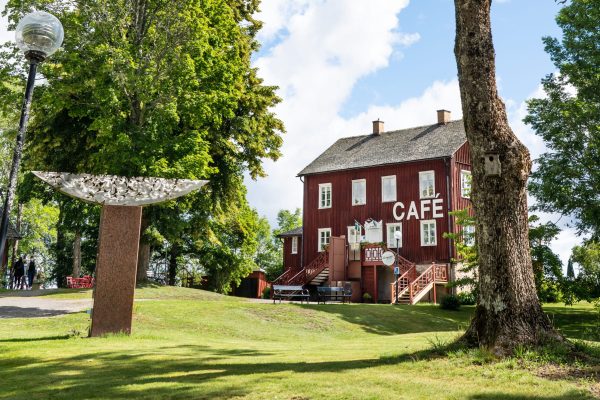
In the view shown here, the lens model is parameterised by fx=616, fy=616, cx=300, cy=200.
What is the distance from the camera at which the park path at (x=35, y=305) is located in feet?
66.2

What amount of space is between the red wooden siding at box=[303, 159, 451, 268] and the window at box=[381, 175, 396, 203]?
0.24 meters

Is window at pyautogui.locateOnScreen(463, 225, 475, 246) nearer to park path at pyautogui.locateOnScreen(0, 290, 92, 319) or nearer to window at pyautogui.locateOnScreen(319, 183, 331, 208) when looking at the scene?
window at pyautogui.locateOnScreen(319, 183, 331, 208)

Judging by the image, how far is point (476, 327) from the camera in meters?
9.11

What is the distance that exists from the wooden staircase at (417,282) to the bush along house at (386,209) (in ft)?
0.19

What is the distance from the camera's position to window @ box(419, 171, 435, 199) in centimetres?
3909

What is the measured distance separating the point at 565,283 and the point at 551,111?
809 centimetres

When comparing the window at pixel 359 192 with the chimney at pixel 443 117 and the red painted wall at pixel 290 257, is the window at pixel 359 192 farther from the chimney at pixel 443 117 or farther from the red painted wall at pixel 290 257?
the red painted wall at pixel 290 257

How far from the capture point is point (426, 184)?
129 feet

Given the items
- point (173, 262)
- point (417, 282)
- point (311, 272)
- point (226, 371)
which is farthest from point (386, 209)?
point (226, 371)

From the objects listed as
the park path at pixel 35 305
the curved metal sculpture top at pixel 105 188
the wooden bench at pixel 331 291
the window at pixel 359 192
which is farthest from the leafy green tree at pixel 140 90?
the window at pixel 359 192

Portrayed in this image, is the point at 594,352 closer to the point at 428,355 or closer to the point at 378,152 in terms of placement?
the point at 428,355

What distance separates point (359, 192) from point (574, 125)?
1707 cm

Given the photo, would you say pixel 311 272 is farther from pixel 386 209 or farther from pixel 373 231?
pixel 386 209

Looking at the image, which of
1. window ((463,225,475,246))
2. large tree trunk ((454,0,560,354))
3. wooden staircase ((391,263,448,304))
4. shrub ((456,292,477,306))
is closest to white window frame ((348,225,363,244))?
wooden staircase ((391,263,448,304))
